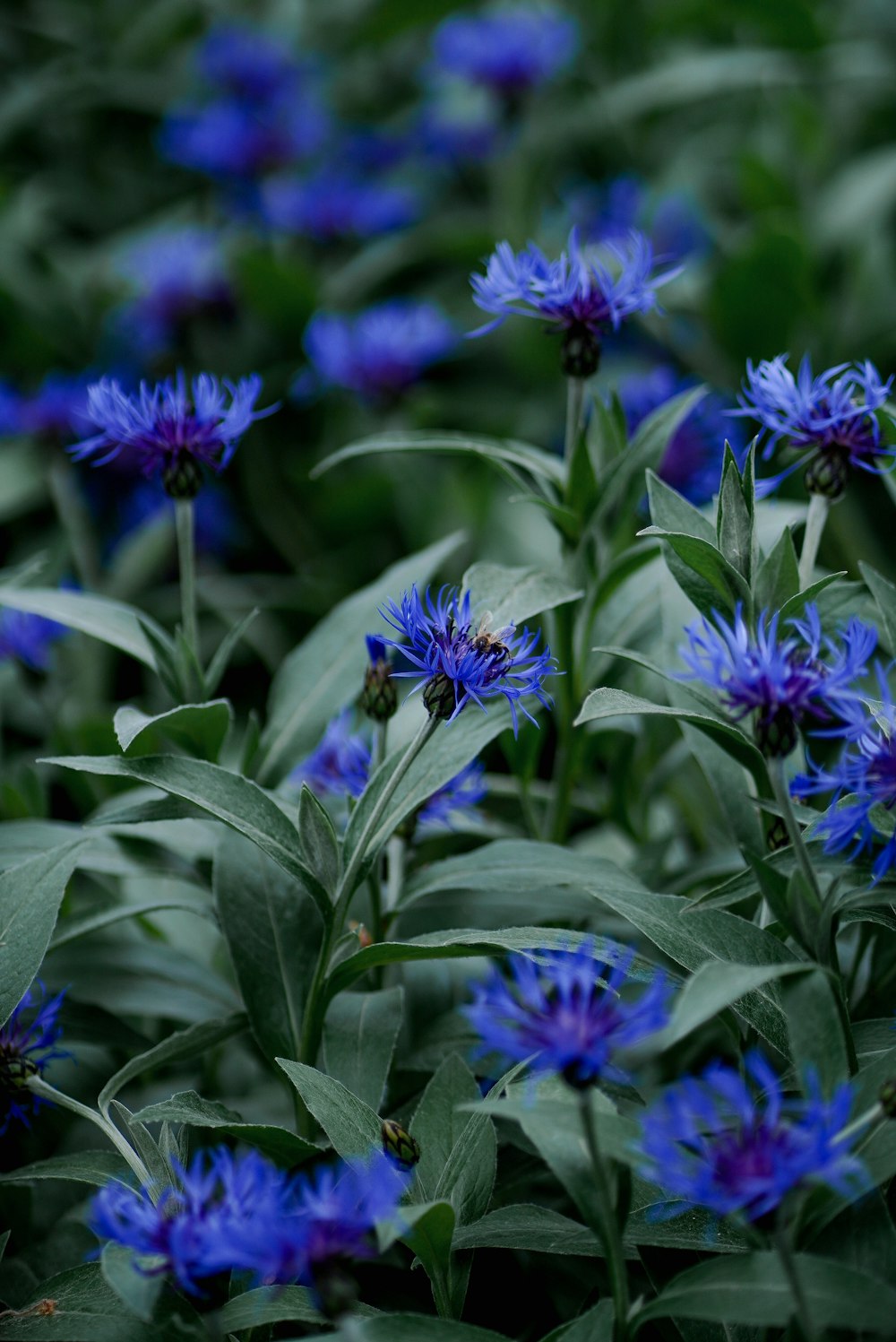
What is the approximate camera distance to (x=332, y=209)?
2.44m

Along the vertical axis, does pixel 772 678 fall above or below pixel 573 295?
below

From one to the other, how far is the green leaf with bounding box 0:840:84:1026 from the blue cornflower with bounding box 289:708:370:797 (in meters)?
0.26

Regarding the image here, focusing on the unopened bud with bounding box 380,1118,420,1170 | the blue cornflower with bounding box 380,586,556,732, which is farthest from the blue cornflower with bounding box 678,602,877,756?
the unopened bud with bounding box 380,1118,420,1170

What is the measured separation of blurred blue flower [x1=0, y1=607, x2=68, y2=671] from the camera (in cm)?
151

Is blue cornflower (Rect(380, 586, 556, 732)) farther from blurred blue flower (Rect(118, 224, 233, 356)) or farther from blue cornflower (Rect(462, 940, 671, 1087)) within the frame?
blurred blue flower (Rect(118, 224, 233, 356))

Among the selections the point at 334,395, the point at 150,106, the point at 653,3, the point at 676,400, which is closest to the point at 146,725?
the point at 676,400

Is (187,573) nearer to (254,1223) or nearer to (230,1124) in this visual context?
(230,1124)

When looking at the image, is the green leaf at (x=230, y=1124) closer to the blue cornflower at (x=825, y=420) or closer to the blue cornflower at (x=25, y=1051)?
the blue cornflower at (x=25, y=1051)

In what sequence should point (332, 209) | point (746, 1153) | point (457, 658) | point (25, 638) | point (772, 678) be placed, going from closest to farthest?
point (746, 1153)
point (772, 678)
point (457, 658)
point (25, 638)
point (332, 209)

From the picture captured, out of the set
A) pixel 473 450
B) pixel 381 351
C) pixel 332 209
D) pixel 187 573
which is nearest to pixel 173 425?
pixel 187 573

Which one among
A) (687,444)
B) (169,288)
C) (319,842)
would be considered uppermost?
(169,288)

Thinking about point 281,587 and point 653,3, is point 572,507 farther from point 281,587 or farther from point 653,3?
point 653,3

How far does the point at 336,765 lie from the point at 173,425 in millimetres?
372

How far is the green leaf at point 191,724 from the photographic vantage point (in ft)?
3.22
